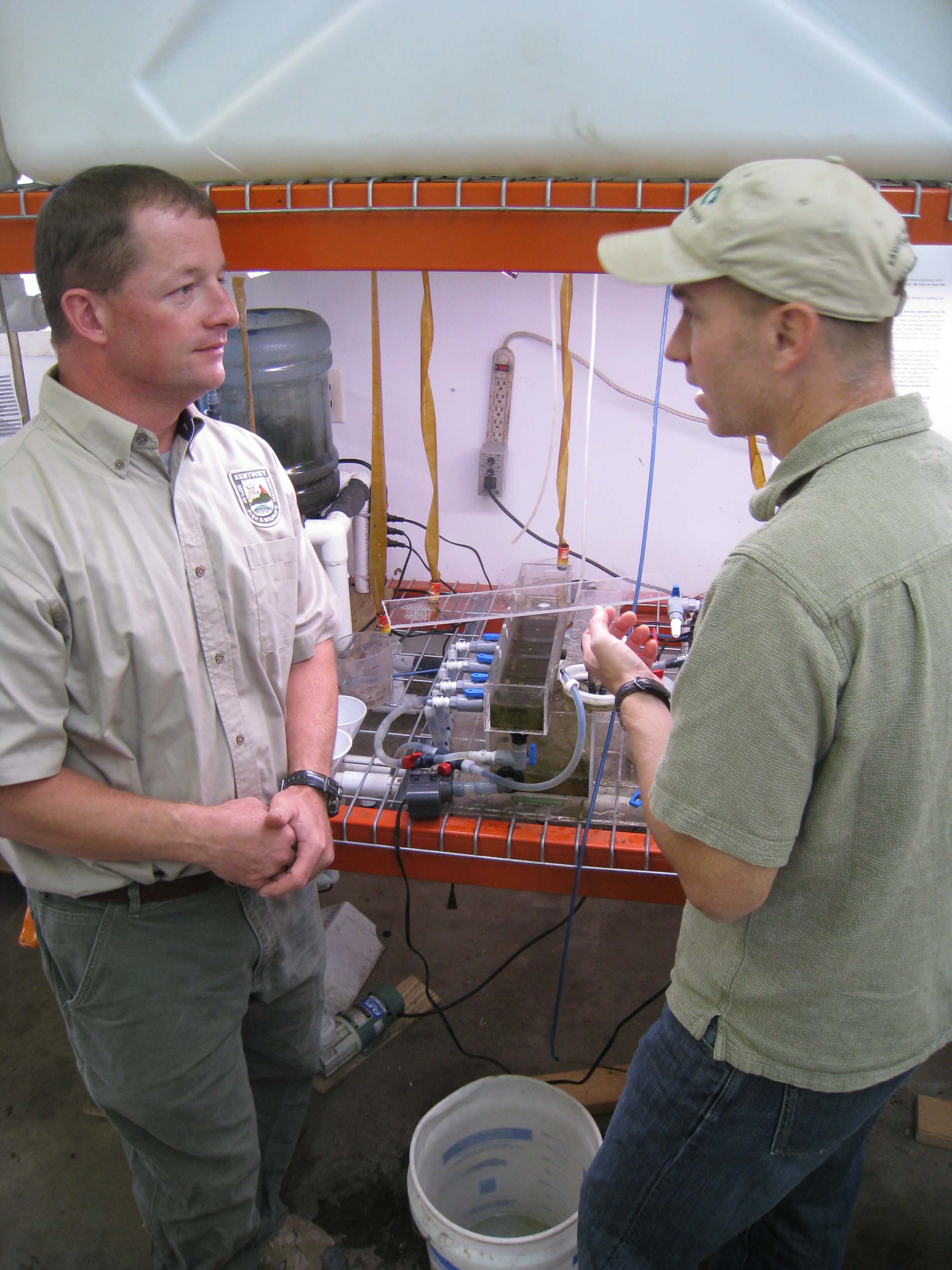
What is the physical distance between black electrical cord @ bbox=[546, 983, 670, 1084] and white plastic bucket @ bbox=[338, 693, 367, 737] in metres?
0.84

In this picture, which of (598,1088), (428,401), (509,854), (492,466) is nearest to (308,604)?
(509,854)

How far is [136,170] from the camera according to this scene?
3.37 ft

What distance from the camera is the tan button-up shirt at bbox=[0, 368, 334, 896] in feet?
3.18

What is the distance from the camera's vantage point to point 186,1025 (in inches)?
45.6

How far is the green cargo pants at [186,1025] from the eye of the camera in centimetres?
112

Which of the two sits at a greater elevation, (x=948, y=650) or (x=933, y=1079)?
(x=948, y=650)

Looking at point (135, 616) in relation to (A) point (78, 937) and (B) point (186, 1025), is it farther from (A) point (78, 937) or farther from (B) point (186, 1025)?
(B) point (186, 1025)

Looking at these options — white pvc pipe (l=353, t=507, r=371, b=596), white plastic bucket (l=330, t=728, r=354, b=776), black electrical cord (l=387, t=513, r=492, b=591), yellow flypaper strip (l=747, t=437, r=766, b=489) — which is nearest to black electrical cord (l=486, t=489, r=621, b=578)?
black electrical cord (l=387, t=513, r=492, b=591)

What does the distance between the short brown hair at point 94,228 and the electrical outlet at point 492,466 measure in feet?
5.61

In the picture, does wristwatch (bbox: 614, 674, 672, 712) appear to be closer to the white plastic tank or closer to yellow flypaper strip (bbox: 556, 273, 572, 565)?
the white plastic tank

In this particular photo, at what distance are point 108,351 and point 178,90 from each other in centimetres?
36

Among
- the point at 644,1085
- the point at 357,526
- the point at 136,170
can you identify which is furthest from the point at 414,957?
the point at 136,170

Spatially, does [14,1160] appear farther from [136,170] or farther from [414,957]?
[136,170]

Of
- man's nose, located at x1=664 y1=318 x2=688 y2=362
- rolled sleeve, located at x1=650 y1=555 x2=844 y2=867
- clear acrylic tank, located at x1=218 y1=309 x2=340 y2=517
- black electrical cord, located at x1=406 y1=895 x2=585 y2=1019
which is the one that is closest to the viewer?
rolled sleeve, located at x1=650 y1=555 x2=844 y2=867
